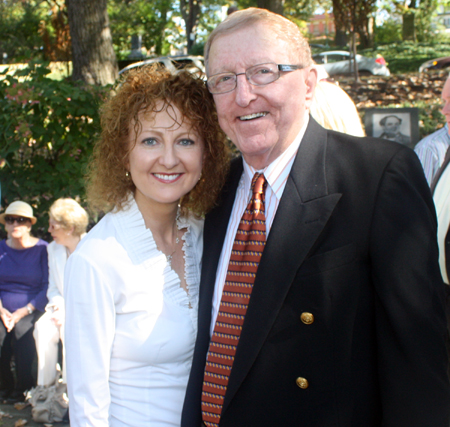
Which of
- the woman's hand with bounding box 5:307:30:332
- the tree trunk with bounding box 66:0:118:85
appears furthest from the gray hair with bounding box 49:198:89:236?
the tree trunk with bounding box 66:0:118:85

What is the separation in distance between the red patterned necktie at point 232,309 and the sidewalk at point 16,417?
285 cm

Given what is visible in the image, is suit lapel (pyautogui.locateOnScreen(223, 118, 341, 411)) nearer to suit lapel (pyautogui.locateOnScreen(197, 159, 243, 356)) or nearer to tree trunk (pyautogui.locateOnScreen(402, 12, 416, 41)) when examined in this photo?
suit lapel (pyautogui.locateOnScreen(197, 159, 243, 356))

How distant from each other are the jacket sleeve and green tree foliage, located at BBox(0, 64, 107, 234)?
3813 mm

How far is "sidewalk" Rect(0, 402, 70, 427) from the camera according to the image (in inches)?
158

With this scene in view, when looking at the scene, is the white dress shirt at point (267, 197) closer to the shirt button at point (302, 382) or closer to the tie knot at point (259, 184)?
the tie knot at point (259, 184)

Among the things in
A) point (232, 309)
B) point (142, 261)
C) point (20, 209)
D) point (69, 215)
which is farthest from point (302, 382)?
point (20, 209)

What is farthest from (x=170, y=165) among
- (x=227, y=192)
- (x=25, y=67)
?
(x=25, y=67)

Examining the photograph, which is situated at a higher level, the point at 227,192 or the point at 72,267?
the point at 227,192

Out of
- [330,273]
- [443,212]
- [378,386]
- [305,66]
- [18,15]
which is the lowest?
[378,386]

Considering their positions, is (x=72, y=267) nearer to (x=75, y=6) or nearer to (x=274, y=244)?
(x=274, y=244)

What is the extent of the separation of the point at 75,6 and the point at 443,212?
5036 millimetres

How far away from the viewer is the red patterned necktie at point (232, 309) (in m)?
1.75

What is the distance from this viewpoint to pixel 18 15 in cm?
2878

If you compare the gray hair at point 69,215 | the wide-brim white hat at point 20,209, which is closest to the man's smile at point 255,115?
the gray hair at point 69,215
